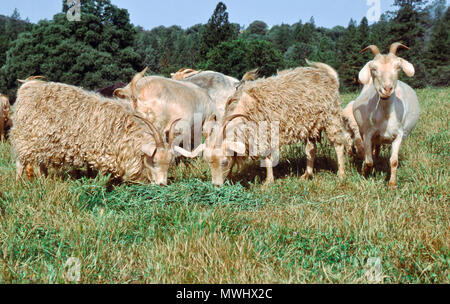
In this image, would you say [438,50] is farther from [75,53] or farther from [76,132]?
[76,132]

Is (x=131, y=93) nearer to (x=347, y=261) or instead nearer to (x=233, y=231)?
(x=233, y=231)

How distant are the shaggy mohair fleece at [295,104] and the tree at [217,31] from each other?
48.6 meters

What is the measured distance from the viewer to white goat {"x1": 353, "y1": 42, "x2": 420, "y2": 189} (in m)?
4.55

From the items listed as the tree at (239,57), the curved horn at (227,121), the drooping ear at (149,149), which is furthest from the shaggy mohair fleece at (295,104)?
the tree at (239,57)

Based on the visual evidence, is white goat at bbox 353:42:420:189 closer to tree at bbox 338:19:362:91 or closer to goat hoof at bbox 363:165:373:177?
goat hoof at bbox 363:165:373:177

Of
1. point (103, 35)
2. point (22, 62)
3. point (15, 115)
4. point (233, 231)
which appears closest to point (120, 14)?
point (103, 35)

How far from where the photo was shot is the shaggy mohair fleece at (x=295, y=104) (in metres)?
5.48

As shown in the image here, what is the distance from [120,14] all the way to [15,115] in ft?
130

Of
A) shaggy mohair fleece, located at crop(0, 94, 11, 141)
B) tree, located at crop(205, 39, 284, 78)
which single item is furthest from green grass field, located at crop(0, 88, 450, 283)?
tree, located at crop(205, 39, 284, 78)

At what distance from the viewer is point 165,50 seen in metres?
74.8

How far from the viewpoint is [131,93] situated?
6.12m

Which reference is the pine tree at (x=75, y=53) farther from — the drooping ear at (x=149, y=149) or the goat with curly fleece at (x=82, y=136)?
the drooping ear at (x=149, y=149)
